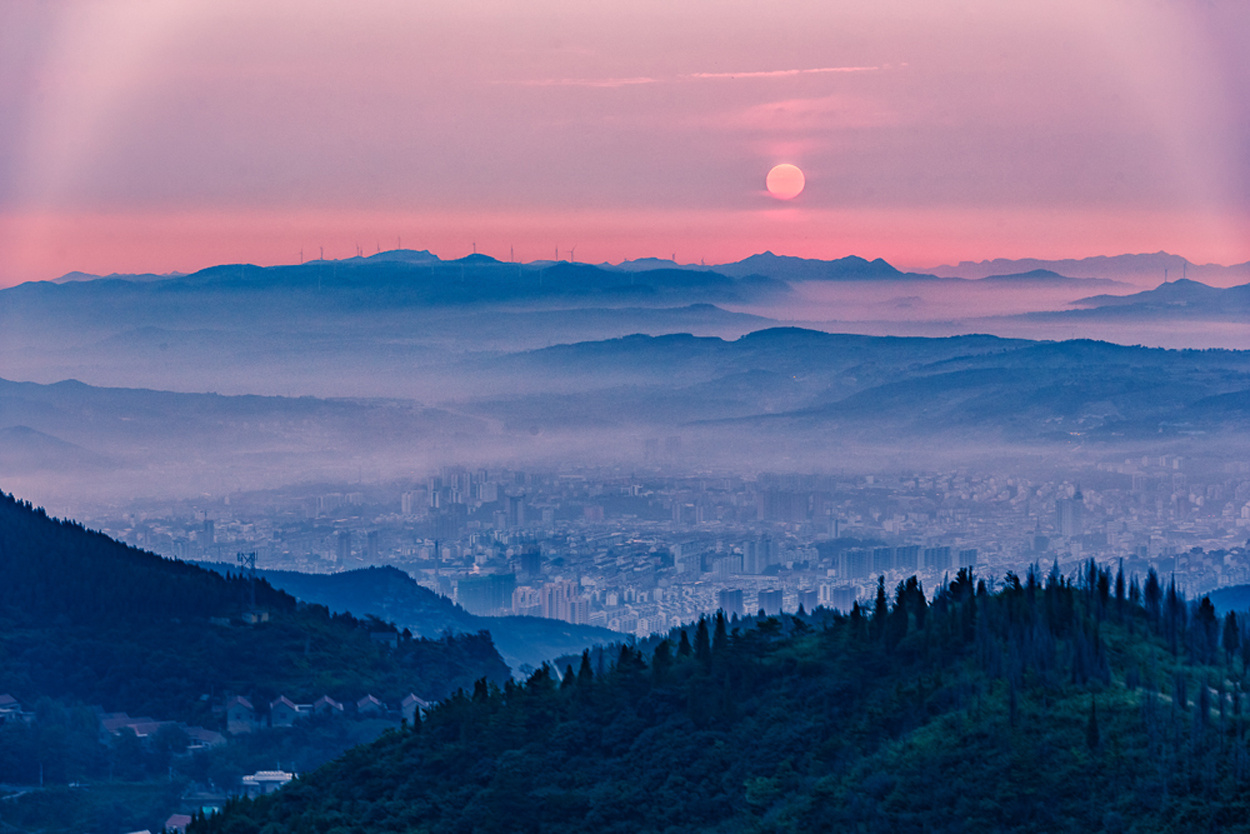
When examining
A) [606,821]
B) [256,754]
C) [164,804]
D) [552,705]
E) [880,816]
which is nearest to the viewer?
[880,816]

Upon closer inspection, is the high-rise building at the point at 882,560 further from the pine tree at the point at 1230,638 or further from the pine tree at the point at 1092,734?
the pine tree at the point at 1092,734

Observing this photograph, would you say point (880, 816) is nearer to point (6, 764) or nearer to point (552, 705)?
point (552, 705)

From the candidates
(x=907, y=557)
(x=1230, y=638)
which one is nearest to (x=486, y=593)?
(x=907, y=557)

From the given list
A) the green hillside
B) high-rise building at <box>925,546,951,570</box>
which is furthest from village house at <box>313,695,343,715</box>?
high-rise building at <box>925,546,951,570</box>

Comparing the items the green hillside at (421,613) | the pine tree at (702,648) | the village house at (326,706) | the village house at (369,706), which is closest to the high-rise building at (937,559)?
the green hillside at (421,613)

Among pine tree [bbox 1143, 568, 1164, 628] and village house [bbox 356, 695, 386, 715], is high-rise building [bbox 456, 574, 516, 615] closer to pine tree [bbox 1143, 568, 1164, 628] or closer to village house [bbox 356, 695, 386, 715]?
village house [bbox 356, 695, 386, 715]

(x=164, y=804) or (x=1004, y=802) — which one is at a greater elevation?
(x=1004, y=802)

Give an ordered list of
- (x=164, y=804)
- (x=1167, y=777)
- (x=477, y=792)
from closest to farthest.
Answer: (x=1167, y=777)
(x=477, y=792)
(x=164, y=804)

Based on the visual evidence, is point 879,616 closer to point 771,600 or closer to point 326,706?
point 326,706

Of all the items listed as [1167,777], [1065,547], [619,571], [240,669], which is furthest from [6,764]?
[1065,547]
